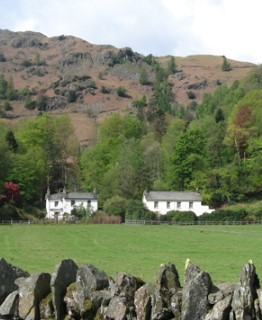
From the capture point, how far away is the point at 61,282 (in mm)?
13242

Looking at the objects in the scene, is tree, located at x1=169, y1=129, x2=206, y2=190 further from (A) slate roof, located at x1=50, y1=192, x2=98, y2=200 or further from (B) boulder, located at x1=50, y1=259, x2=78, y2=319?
(B) boulder, located at x1=50, y1=259, x2=78, y2=319

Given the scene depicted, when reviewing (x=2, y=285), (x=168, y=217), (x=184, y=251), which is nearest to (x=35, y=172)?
(x=168, y=217)

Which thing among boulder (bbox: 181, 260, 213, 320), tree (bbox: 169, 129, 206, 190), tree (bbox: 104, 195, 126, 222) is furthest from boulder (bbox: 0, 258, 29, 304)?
tree (bbox: 169, 129, 206, 190)

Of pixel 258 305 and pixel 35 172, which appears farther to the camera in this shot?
pixel 35 172

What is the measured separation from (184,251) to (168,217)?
63.9m

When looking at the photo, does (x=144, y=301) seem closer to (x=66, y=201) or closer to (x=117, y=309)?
(x=117, y=309)

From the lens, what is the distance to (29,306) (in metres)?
13.2

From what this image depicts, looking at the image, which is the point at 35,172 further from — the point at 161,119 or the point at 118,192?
the point at 161,119

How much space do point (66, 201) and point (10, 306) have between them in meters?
106

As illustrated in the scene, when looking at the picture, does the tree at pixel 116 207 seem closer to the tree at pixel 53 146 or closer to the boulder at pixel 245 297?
the tree at pixel 53 146

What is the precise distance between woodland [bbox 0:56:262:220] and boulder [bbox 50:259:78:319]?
3651 inches

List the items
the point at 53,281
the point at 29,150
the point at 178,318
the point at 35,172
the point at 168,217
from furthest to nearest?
the point at 29,150 → the point at 35,172 → the point at 168,217 → the point at 53,281 → the point at 178,318

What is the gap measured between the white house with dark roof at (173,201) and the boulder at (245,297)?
3950 inches

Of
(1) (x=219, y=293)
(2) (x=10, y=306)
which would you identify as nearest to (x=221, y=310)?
(1) (x=219, y=293)
